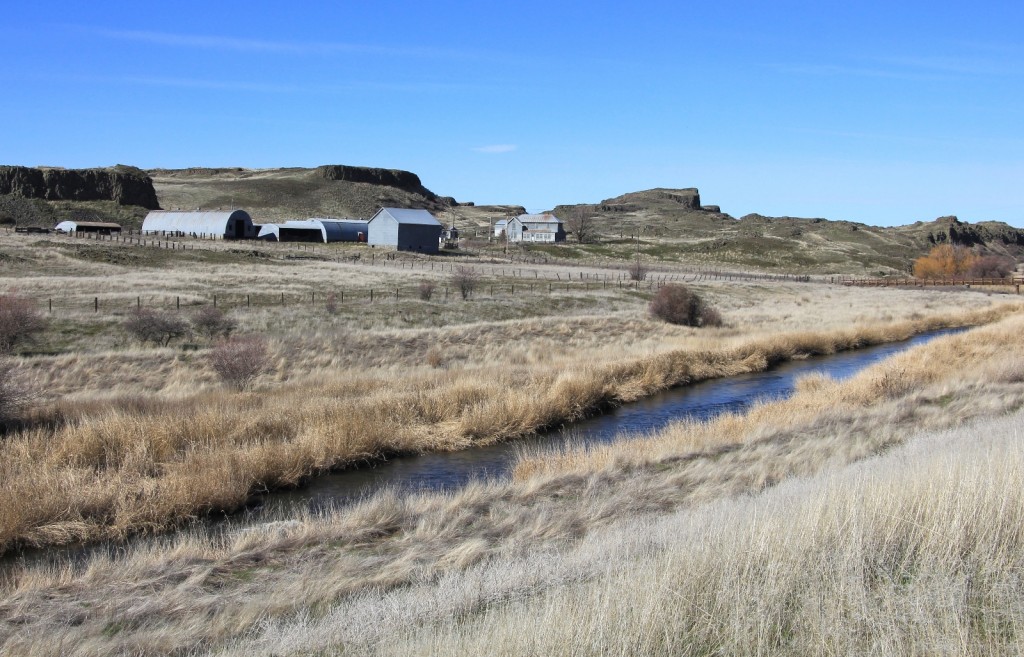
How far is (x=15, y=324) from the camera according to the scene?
950 inches

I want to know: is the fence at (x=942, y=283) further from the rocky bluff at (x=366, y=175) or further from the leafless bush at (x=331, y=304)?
the rocky bluff at (x=366, y=175)

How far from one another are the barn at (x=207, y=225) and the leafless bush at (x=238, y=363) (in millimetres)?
65792

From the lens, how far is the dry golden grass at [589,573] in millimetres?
5395

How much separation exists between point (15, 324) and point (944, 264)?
88575 millimetres

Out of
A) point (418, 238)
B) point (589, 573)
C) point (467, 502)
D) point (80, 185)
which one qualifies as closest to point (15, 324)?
point (467, 502)

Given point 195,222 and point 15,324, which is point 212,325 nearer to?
point 15,324

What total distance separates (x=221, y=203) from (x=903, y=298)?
378ft

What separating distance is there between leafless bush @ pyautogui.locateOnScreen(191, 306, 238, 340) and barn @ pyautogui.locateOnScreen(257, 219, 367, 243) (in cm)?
6180

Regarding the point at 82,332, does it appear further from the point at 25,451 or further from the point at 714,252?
the point at 714,252

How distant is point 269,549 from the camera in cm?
941

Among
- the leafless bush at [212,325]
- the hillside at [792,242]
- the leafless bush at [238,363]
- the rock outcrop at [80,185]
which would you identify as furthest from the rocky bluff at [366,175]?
the leafless bush at [238,363]

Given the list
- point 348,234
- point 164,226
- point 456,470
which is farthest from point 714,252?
point 456,470

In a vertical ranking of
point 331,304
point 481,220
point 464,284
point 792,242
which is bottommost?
point 331,304

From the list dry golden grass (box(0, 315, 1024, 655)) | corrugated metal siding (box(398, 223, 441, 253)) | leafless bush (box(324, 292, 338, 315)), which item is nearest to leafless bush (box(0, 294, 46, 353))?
leafless bush (box(324, 292, 338, 315))
